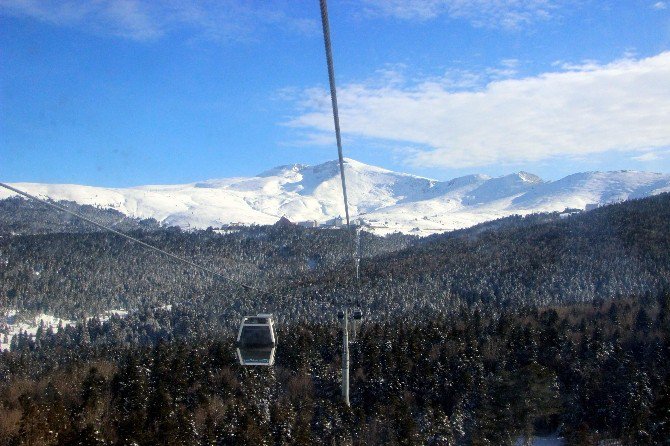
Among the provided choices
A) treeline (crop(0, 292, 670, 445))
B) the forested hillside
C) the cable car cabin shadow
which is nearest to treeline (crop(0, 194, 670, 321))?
the forested hillside

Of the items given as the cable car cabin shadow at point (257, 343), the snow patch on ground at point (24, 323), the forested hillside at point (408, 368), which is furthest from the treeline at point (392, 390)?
the snow patch on ground at point (24, 323)

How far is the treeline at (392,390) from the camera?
149ft

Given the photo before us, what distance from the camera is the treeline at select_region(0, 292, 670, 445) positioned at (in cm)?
4547

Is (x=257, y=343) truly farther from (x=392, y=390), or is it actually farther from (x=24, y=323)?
(x=24, y=323)

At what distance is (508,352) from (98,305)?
132 m

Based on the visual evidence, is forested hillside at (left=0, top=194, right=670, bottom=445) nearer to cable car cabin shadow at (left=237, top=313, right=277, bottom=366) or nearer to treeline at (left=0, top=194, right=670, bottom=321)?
treeline at (left=0, top=194, right=670, bottom=321)

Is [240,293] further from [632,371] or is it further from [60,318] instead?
[632,371]

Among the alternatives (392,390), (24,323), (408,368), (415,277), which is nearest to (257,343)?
(392,390)

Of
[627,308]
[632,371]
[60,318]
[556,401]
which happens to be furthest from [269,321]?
[60,318]

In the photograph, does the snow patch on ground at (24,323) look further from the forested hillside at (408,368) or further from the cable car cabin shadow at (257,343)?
the cable car cabin shadow at (257,343)

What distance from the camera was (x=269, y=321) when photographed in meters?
21.4

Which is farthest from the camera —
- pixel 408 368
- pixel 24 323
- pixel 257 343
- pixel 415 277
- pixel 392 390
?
pixel 24 323

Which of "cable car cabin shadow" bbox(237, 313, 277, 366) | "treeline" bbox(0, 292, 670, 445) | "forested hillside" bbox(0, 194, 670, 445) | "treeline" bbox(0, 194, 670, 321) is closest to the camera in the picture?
"cable car cabin shadow" bbox(237, 313, 277, 366)

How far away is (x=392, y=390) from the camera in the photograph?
204 ft
